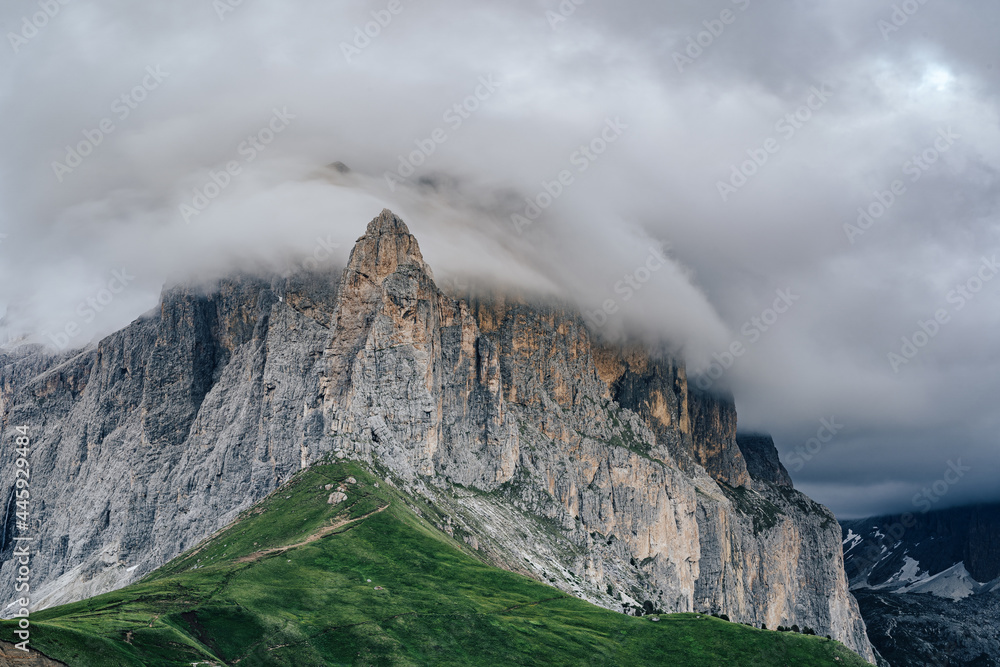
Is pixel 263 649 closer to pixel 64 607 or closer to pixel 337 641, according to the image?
pixel 337 641

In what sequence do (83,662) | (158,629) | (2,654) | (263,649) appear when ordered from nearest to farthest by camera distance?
(2,654) < (83,662) < (158,629) < (263,649)

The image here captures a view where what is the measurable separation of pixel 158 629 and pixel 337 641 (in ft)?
116

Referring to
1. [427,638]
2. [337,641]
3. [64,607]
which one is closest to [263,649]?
[337,641]

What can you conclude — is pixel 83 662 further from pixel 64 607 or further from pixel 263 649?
pixel 64 607

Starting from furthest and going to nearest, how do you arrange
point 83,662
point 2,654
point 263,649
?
1. point 263,649
2. point 83,662
3. point 2,654

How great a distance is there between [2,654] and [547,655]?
106763 mm

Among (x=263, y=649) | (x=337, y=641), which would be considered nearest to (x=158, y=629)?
(x=263, y=649)

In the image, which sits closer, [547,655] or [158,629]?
[158,629]

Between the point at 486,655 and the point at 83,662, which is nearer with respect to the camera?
the point at 83,662

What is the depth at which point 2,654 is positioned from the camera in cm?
12938

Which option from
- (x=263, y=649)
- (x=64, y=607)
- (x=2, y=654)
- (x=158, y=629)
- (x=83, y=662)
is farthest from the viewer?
(x=64, y=607)

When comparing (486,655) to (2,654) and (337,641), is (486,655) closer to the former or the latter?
(337,641)

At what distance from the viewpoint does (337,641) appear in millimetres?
185000

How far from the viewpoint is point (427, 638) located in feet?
641
